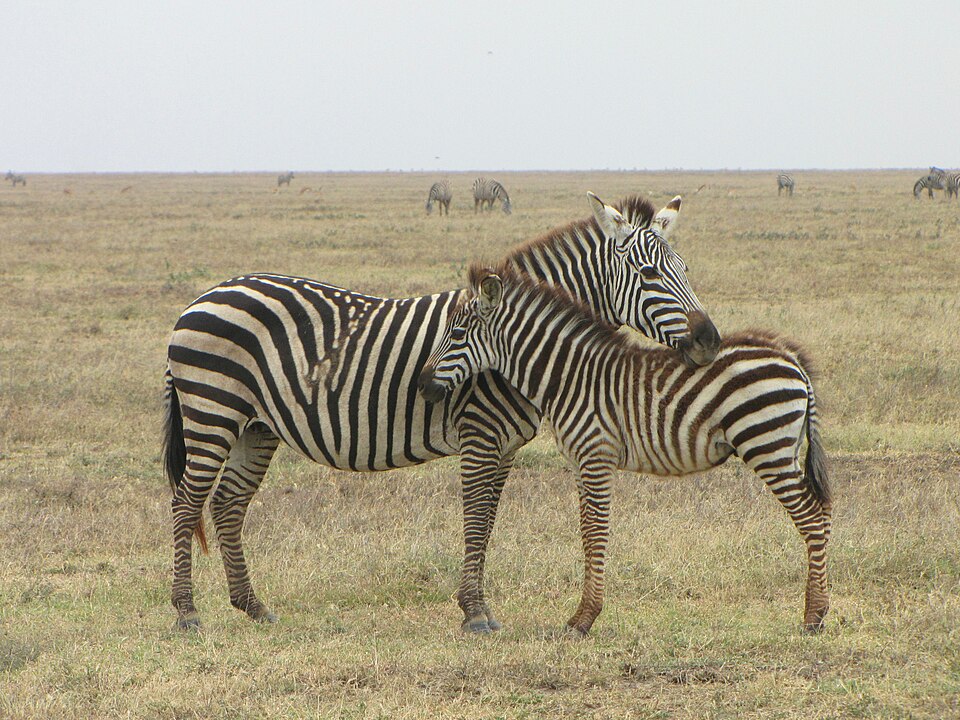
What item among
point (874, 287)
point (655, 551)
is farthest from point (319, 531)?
point (874, 287)

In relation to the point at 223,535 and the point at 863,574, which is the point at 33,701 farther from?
the point at 863,574

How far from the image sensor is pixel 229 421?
234 inches

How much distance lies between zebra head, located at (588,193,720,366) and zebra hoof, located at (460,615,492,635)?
5.74ft

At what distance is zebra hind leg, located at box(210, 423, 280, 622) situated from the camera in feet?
20.2

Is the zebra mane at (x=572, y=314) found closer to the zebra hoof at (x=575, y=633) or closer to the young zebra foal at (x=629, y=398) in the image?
the young zebra foal at (x=629, y=398)

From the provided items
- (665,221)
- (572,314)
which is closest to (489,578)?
(572,314)

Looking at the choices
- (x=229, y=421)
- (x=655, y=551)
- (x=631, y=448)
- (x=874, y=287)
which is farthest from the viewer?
(x=874, y=287)

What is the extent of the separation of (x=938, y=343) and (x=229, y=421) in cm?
992

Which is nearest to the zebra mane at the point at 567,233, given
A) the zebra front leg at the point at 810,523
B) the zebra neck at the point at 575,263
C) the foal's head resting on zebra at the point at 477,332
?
the zebra neck at the point at 575,263

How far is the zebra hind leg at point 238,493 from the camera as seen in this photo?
20.2ft

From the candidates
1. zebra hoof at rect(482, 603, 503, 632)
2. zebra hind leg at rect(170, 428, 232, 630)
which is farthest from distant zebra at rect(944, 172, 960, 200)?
zebra hind leg at rect(170, 428, 232, 630)

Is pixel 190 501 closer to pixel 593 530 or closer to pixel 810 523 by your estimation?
pixel 593 530

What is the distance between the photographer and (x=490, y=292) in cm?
569

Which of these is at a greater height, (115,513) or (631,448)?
(631,448)
